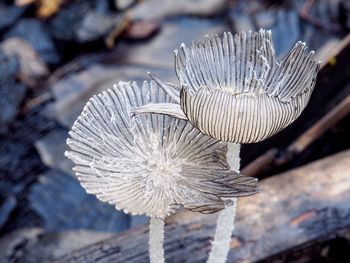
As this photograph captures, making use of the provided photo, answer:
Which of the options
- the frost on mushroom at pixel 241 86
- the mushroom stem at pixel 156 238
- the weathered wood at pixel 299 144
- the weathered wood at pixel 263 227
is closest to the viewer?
the frost on mushroom at pixel 241 86

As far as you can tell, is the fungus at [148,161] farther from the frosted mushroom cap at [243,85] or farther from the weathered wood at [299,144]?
the weathered wood at [299,144]

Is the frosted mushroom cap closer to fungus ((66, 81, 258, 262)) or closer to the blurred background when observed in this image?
fungus ((66, 81, 258, 262))

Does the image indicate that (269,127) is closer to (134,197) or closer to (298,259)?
(134,197)

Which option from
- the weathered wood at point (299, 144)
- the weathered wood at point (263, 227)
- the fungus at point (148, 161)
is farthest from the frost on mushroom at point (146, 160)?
the weathered wood at point (299, 144)

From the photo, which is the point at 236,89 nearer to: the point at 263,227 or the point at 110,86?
the point at 263,227

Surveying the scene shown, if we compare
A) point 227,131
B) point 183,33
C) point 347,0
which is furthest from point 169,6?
point 227,131

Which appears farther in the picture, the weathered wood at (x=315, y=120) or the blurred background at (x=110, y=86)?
the weathered wood at (x=315, y=120)

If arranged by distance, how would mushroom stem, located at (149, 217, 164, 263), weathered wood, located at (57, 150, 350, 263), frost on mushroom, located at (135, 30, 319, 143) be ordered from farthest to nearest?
weathered wood, located at (57, 150, 350, 263) → mushroom stem, located at (149, 217, 164, 263) → frost on mushroom, located at (135, 30, 319, 143)

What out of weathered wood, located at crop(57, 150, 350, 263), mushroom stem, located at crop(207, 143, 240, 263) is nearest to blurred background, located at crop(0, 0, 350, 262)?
weathered wood, located at crop(57, 150, 350, 263)

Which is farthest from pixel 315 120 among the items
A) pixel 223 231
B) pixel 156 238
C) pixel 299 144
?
pixel 156 238
